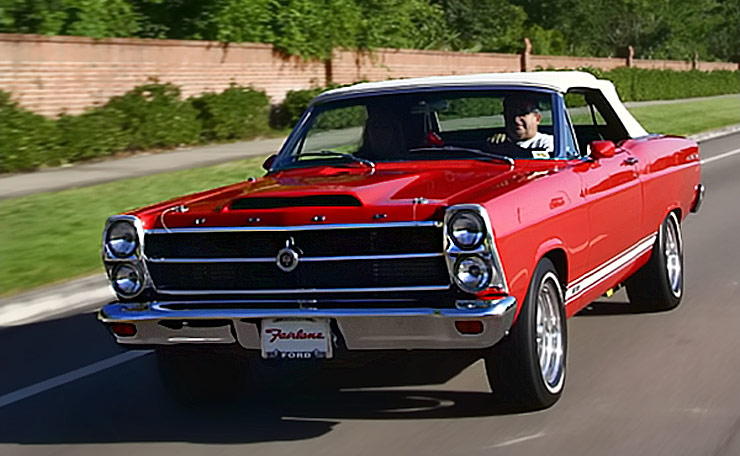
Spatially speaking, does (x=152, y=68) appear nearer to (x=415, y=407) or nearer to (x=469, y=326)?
(x=415, y=407)

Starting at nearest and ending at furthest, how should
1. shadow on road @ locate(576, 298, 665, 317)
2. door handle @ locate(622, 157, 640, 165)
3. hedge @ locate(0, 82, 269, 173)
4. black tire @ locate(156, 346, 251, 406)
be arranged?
black tire @ locate(156, 346, 251, 406), door handle @ locate(622, 157, 640, 165), shadow on road @ locate(576, 298, 665, 317), hedge @ locate(0, 82, 269, 173)

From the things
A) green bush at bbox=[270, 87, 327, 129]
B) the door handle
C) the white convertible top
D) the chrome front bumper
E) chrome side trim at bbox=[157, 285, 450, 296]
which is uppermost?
the white convertible top

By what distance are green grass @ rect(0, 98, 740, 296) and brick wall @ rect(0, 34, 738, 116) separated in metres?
4.43

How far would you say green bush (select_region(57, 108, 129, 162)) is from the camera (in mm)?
22484

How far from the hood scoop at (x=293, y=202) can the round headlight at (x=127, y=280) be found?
54 cm

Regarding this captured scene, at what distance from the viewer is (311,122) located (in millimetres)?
7719

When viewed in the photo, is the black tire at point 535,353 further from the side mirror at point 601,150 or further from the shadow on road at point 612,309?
the shadow on road at point 612,309

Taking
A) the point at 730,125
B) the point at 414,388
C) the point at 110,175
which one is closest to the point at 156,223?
the point at 414,388

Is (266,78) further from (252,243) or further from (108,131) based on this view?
(252,243)

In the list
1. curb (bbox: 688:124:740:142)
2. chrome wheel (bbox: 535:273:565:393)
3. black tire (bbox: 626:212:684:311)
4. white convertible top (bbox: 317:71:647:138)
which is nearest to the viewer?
chrome wheel (bbox: 535:273:565:393)

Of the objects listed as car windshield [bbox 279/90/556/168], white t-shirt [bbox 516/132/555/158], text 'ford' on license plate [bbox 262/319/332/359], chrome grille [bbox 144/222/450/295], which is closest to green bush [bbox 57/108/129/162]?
car windshield [bbox 279/90/556/168]

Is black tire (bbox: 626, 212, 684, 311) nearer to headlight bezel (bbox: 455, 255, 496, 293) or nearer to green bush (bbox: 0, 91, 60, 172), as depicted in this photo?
headlight bezel (bbox: 455, 255, 496, 293)

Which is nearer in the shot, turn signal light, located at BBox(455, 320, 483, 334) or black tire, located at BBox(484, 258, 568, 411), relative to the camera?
turn signal light, located at BBox(455, 320, 483, 334)

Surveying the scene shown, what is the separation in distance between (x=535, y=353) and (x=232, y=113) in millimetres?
22745
